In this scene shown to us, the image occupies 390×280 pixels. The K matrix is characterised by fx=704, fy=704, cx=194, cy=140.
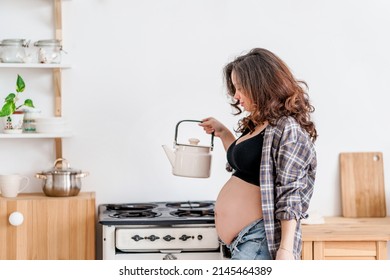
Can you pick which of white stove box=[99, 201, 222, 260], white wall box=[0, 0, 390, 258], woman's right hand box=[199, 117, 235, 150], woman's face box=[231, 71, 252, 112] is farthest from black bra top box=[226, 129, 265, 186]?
white wall box=[0, 0, 390, 258]

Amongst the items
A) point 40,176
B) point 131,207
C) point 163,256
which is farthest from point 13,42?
point 163,256

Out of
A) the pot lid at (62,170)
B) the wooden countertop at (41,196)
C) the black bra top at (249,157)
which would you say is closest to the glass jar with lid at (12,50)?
the pot lid at (62,170)

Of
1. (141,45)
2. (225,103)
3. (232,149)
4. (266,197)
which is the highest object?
(141,45)

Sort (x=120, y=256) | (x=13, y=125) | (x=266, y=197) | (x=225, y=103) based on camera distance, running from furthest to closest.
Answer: (x=225, y=103), (x=13, y=125), (x=120, y=256), (x=266, y=197)

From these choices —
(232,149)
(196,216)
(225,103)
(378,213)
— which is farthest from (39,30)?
(378,213)

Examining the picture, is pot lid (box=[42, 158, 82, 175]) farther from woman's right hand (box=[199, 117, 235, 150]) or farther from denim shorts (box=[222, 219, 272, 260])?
denim shorts (box=[222, 219, 272, 260])

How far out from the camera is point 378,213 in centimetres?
346

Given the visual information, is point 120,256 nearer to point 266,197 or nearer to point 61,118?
point 61,118

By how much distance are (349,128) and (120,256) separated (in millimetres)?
1329

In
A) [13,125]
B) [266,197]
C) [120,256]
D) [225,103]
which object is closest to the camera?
[266,197]

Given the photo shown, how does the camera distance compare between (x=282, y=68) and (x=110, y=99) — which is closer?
(x=282, y=68)

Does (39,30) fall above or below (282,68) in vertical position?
above

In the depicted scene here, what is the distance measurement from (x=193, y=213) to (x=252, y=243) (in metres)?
0.78

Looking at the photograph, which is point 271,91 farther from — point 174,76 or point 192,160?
point 174,76
